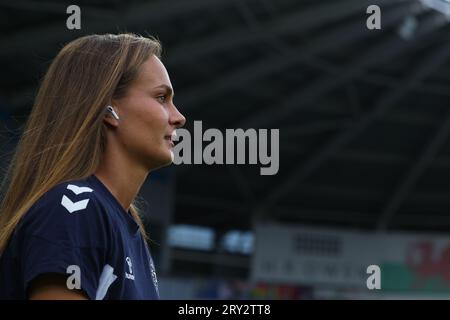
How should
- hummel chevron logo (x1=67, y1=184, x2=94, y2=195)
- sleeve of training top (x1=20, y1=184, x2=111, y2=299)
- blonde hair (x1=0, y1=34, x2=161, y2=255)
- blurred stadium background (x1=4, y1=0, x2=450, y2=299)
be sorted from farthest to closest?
blurred stadium background (x1=4, y1=0, x2=450, y2=299), blonde hair (x1=0, y1=34, x2=161, y2=255), hummel chevron logo (x1=67, y1=184, x2=94, y2=195), sleeve of training top (x1=20, y1=184, x2=111, y2=299)

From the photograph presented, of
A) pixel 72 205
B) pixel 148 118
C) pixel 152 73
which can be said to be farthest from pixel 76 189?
pixel 152 73

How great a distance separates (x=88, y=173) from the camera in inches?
72.8

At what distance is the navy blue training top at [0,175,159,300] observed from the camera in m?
1.61

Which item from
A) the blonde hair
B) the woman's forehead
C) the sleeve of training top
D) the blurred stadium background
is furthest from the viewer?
the blurred stadium background

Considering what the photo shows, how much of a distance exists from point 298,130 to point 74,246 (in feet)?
78.5

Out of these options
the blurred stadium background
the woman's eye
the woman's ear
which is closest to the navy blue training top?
the woman's ear

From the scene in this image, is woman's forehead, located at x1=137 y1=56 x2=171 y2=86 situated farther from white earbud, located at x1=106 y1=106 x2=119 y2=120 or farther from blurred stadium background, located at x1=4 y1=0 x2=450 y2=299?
blurred stadium background, located at x1=4 y1=0 x2=450 y2=299

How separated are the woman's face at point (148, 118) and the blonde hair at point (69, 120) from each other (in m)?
0.03

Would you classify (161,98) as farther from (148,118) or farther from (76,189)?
(76,189)

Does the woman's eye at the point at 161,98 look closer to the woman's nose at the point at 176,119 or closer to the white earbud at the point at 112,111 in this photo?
the woman's nose at the point at 176,119

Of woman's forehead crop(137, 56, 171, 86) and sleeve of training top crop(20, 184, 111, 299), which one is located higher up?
woman's forehead crop(137, 56, 171, 86)

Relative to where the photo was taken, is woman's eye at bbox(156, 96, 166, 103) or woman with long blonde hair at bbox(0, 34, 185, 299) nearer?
woman with long blonde hair at bbox(0, 34, 185, 299)

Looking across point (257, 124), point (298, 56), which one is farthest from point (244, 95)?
point (298, 56)

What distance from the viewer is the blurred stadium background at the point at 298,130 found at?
1845cm
